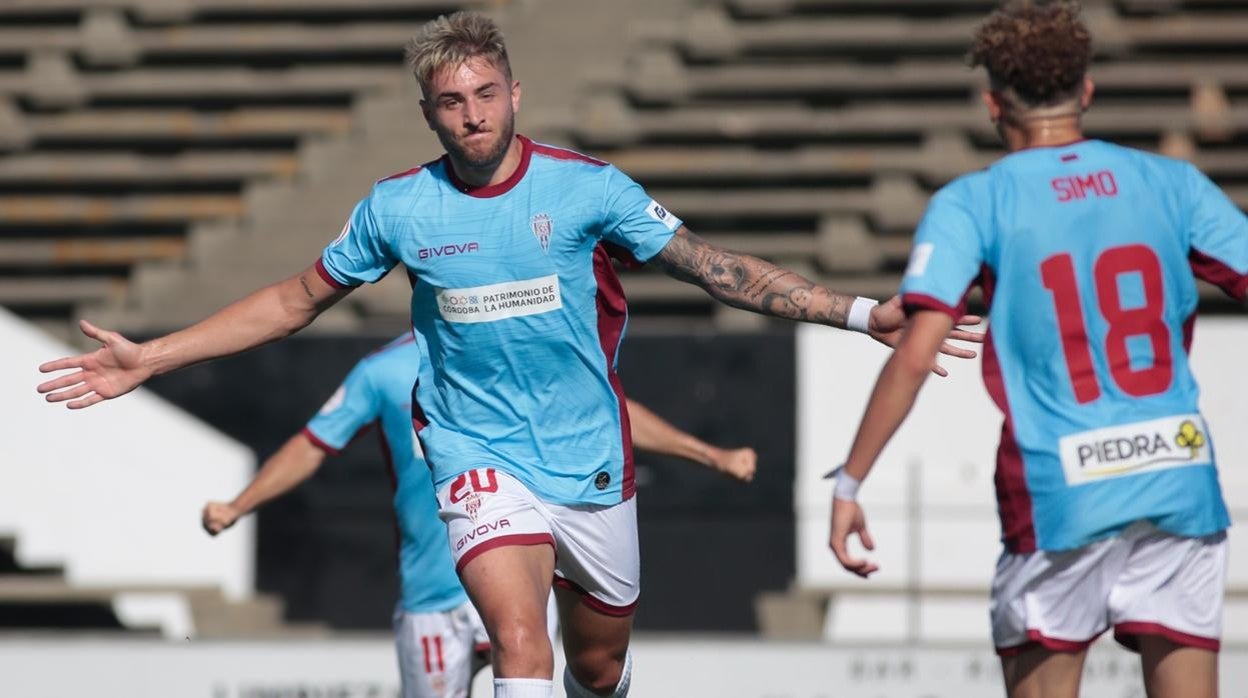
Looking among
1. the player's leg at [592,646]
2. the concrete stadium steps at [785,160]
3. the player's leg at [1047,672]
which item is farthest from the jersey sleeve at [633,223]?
the concrete stadium steps at [785,160]

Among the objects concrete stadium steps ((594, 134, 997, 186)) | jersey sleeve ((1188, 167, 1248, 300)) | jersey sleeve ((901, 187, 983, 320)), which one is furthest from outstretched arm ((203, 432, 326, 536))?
concrete stadium steps ((594, 134, 997, 186))

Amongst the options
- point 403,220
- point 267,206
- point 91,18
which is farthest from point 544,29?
point 403,220

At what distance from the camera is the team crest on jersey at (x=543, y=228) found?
4.75m

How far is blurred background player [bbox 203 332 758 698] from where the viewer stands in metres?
5.98

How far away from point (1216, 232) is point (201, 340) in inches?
102

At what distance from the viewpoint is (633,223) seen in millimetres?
4793

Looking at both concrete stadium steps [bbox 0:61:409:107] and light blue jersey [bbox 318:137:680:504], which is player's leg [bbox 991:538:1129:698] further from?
concrete stadium steps [bbox 0:61:409:107]

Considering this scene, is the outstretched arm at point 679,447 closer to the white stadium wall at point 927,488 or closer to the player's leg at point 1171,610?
the player's leg at point 1171,610

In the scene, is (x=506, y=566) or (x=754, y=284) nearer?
(x=506, y=566)

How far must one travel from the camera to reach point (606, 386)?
193 inches

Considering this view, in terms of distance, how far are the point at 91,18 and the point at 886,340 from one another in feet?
35.1

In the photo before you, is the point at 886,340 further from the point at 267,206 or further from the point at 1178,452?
the point at 267,206

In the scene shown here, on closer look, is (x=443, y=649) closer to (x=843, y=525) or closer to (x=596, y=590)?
(x=596, y=590)

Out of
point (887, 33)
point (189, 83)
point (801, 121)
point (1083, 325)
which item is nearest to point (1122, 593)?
point (1083, 325)
